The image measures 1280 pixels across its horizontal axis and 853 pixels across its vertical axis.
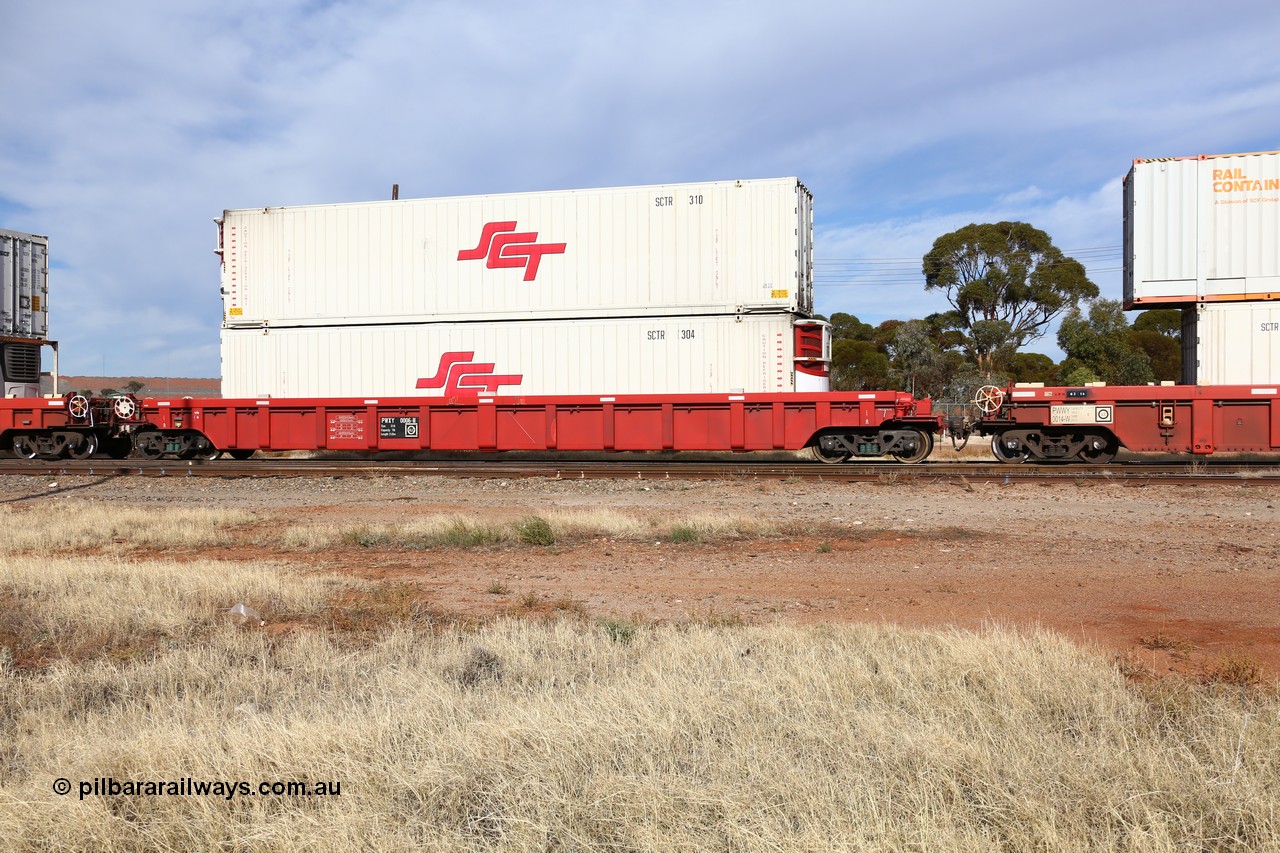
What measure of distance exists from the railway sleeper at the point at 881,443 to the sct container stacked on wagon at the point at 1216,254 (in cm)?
542

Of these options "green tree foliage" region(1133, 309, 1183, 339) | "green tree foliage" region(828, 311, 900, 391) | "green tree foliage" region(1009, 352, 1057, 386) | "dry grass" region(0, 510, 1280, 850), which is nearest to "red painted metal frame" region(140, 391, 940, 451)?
"dry grass" region(0, 510, 1280, 850)

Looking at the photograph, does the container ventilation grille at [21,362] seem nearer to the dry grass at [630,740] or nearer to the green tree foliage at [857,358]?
the dry grass at [630,740]

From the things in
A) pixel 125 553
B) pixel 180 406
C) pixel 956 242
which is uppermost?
pixel 956 242

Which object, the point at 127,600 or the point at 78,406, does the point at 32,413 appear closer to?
the point at 78,406

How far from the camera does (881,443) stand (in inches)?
635

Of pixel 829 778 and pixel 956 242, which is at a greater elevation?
pixel 956 242

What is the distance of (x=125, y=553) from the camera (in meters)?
9.30

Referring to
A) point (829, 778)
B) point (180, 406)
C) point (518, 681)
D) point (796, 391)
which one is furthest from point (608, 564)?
point (180, 406)

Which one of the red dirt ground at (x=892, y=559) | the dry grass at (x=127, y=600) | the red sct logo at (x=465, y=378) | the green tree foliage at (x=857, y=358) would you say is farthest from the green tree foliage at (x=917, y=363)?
the dry grass at (x=127, y=600)

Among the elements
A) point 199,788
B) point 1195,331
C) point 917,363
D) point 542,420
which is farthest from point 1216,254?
point 917,363

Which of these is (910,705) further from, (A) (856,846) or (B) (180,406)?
(B) (180,406)

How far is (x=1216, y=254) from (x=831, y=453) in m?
8.28

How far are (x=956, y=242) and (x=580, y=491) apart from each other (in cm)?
4531

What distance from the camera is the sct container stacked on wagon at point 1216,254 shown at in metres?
15.7
